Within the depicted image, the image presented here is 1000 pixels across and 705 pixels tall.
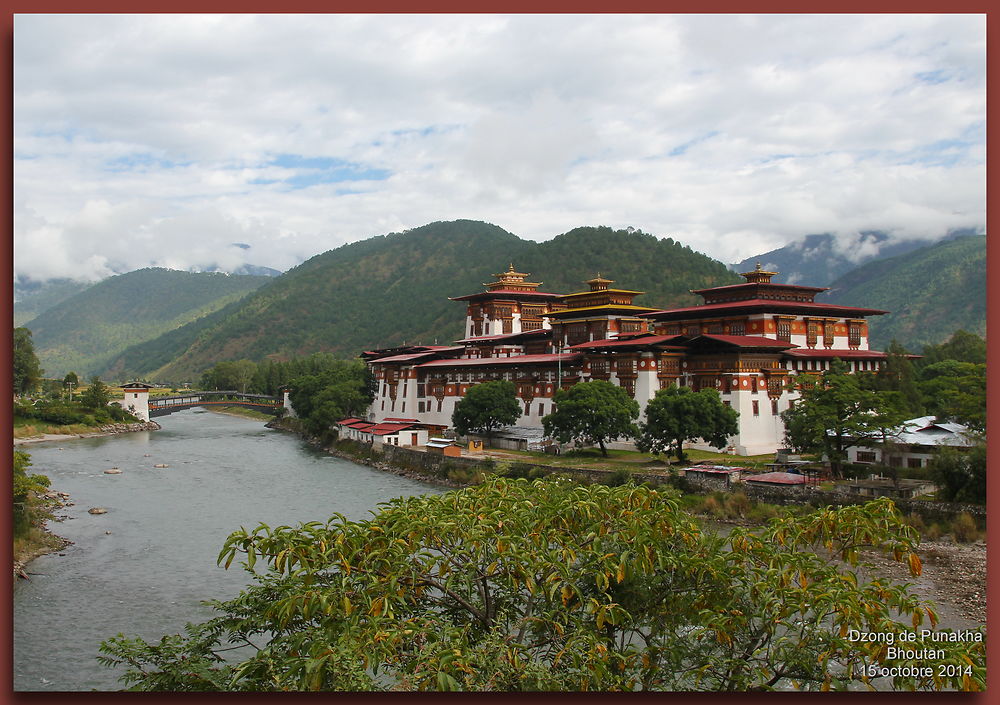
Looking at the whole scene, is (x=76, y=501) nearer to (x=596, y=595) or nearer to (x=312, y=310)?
(x=596, y=595)

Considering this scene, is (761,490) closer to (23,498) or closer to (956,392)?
(956,392)

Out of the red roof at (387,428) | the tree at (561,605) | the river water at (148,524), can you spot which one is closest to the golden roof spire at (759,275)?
the river water at (148,524)

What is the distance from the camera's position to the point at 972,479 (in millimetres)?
29828

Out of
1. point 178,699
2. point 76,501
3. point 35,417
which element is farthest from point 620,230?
point 178,699

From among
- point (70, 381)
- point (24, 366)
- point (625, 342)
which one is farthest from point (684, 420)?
point (70, 381)

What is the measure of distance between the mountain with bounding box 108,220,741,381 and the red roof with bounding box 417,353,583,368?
137 ft

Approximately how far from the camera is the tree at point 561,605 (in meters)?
9.88

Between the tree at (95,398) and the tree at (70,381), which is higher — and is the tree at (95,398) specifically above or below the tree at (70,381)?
below

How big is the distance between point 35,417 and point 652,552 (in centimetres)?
6969

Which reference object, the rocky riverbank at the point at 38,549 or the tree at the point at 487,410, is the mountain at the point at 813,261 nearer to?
the tree at the point at 487,410

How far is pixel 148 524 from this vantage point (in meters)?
33.2

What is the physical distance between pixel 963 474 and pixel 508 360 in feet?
103

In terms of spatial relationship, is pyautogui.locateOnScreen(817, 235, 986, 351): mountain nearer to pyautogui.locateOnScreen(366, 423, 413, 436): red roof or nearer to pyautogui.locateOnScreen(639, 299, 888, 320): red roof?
pyautogui.locateOnScreen(639, 299, 888, 320): red roof

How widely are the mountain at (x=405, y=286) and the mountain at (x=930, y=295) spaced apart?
17878 millimetres
